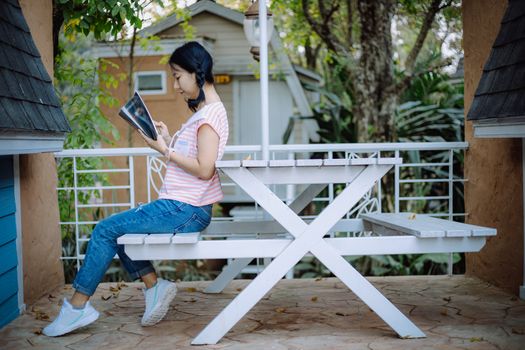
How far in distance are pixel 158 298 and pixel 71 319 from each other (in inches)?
18.3

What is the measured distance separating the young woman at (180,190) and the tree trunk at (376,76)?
14.3 feet

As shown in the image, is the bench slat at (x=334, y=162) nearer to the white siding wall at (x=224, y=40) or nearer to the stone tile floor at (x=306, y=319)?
the stone tile floor at (x=306, y=319)

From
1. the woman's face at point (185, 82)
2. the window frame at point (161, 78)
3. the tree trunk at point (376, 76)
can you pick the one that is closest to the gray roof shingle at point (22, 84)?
the woman's face at point (185, 82)

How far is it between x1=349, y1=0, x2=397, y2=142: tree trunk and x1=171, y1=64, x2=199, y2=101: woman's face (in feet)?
14.5

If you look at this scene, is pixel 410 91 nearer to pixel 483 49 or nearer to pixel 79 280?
pixel 483 49

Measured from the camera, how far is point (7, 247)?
3.88m

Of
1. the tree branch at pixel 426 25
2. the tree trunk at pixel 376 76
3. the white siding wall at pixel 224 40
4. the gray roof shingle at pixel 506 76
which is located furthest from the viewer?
the white siding wall at pixel 224 40

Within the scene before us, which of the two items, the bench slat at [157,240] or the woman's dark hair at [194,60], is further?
the woman's dark hair at [194,60]

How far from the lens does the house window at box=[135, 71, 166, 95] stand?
11.3m

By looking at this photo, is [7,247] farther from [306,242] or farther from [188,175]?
[306,242]

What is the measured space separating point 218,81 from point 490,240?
25.9ft

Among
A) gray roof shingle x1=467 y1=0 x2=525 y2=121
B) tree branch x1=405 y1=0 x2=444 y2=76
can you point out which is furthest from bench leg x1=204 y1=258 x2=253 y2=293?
tree branch x1=405 y1=0 x2=444 y2=76

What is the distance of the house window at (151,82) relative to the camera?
11.3 metres

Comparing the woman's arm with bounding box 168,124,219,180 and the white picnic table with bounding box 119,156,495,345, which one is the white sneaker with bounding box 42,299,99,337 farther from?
the woman's arm with bounding box 168,124,219,180
